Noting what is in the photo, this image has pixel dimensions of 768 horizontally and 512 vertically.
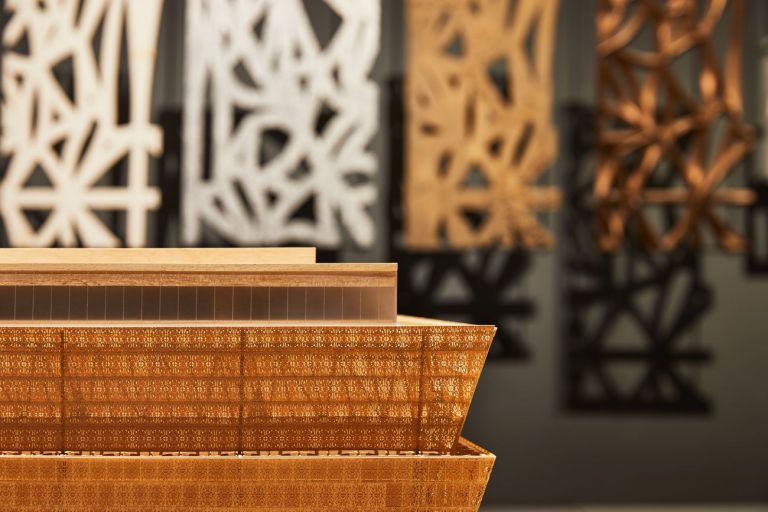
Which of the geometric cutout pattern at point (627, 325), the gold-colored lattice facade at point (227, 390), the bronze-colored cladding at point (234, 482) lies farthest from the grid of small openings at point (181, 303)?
the geometric cutout pattern at point (627, 325)

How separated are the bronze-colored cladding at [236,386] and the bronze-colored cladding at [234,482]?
0.16 feet

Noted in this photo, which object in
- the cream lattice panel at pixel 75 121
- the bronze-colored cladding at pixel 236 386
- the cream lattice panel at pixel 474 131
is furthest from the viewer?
the cream lattice panel at pixel 474 131

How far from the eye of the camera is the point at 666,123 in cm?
365

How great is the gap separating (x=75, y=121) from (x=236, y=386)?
7.33 feet

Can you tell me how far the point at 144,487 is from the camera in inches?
65.3

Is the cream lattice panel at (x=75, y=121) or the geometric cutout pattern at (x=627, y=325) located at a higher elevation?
the cream lattice panel at (x=75, y=121)

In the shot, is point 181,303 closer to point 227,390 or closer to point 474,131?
point 227,390

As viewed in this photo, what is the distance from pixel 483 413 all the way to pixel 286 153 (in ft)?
4.79

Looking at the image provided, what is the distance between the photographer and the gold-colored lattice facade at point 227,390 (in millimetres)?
1648

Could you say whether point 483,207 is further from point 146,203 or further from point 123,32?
point 123,32

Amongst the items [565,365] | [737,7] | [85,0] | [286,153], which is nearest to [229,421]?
[286,153]

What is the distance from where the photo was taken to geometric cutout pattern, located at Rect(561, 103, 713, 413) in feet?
11.9

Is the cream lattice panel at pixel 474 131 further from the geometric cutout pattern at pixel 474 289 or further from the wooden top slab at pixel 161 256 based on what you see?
the wooden top slab at pixel 161 256

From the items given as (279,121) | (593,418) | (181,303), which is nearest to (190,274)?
(181,303)
